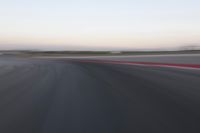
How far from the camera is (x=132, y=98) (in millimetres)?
6703

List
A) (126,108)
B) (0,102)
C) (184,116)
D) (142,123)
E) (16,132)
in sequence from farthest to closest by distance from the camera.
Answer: (0,102)
(126,108)
(184,116)
(142,123)
(16,132)

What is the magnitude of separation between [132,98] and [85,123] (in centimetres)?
253

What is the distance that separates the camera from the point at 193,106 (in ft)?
18.2

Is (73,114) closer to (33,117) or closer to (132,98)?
(33,117)

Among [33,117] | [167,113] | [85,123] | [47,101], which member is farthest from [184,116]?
[47,101]

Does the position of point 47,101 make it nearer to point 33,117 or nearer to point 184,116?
point 33,117

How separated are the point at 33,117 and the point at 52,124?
27.3 inches

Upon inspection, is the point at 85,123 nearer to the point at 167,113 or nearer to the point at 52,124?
the point at 52,124

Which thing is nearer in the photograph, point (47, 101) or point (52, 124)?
point (52, 124)

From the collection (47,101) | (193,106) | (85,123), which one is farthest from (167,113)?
(47,101)

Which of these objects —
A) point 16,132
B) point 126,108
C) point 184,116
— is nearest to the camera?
point 16,132

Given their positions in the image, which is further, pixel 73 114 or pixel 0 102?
pixel 0 102

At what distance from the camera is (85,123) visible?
4.43 m

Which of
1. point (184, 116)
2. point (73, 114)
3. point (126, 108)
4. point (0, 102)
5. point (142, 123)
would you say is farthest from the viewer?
point (0, 102)
